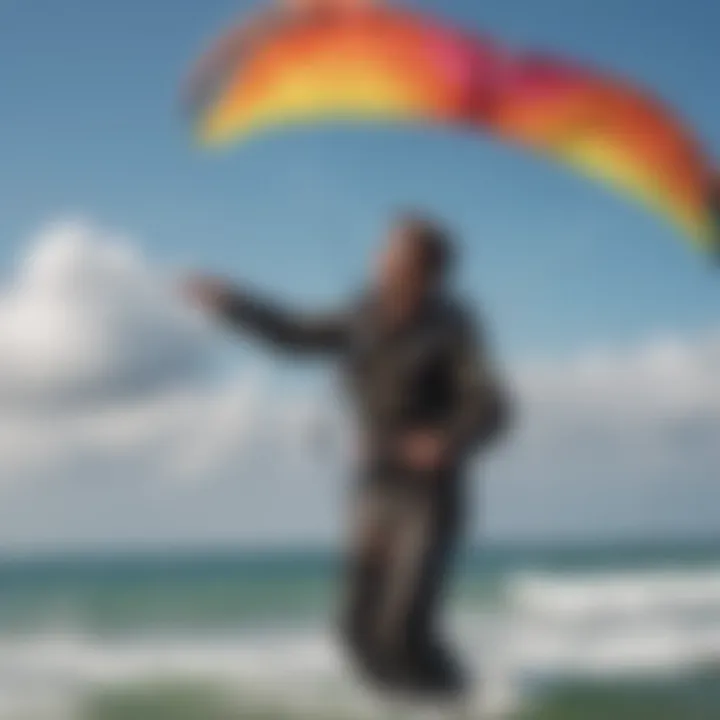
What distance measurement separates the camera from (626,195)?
216 cm

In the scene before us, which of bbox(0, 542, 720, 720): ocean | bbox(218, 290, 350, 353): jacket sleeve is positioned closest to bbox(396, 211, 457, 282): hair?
bbox(218, 290, 350, 353): jacket sleeve

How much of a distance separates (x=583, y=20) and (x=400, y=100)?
0.31 m

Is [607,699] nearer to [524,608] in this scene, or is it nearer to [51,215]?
[524,608]

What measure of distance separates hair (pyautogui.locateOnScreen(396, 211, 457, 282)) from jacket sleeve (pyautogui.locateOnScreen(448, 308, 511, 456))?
7cm

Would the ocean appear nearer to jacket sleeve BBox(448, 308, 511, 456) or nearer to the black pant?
the black pant

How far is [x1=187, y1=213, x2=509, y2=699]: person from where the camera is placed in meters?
2.08

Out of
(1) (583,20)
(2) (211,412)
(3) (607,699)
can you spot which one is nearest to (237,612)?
(2) (211,412)

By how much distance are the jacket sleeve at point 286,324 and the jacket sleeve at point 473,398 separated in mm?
160

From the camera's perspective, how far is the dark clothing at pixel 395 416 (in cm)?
208

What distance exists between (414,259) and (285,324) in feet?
0.64

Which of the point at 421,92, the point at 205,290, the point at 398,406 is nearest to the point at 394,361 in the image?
the point at 398,406

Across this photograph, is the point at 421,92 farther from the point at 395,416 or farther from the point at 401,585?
the point at 401,585

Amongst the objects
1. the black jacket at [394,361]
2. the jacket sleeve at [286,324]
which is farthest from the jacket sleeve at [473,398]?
the jacket sleeve at [286,324]

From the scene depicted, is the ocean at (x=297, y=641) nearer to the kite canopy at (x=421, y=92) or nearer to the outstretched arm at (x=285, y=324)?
the outstretched arm at (x=285, y=324)
